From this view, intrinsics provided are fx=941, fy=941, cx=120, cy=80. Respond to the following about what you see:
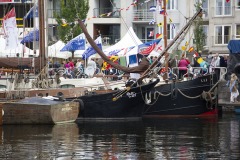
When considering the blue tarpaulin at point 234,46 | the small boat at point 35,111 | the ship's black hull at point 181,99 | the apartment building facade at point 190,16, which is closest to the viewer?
the small boat at point 35,111

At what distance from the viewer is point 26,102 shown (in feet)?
132

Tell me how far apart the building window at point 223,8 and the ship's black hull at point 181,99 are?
34852 mm

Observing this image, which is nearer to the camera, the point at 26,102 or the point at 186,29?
the point at 26,102

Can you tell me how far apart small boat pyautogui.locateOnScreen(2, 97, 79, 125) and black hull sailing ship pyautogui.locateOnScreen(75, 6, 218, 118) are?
269cm

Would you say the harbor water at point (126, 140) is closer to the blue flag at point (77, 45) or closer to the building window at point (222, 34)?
the blue flag at point (77, 45)

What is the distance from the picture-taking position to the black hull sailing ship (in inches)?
1714

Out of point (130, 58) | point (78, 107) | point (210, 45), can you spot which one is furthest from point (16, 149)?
point (210, 45)

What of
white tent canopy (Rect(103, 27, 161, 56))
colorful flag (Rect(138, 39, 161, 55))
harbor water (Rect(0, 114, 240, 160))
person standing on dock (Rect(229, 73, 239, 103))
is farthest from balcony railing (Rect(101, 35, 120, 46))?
harbor water (Rect(0, 114, 240, 160))

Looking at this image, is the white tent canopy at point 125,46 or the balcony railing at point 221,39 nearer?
the white tent canopy at point 125,46

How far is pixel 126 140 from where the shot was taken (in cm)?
3531

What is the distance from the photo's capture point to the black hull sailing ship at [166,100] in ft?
143

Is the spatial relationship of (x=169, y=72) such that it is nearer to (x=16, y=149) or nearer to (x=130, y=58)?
(x=130, y=58)

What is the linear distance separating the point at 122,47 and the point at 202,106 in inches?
512

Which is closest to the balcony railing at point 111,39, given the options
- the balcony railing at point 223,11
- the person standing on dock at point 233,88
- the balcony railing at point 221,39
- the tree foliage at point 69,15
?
the tree foliage at point 69,15
